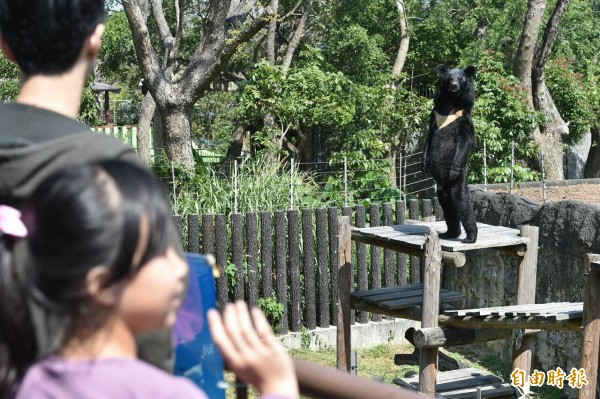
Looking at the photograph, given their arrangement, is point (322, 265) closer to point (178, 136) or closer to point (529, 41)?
point (178, 136)

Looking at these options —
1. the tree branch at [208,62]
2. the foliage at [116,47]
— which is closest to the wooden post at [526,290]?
the tree branch at [208,62]

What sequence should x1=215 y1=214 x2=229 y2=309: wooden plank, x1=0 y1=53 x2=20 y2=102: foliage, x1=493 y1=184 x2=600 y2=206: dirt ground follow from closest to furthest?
x1=215 y1=214 x2=229 y2=309: wooden plank → x1=493 y1=184 x2=600 y2=206: dirt ground → x1=0 y1=53 x2=20 y2=102: foliage

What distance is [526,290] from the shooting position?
23.9 feet

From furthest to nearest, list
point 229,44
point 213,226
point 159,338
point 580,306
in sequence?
point 229,44, point 213,226, point 580,306, point 159,338

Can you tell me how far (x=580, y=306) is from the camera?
635cm

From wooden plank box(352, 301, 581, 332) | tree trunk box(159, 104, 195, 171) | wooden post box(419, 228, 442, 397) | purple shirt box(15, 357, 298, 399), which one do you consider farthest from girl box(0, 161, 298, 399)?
tree trunk box(159, 104, 195, 171)

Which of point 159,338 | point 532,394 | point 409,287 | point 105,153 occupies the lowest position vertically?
point 532,394

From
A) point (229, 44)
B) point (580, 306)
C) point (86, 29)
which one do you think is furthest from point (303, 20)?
point (86, 29)

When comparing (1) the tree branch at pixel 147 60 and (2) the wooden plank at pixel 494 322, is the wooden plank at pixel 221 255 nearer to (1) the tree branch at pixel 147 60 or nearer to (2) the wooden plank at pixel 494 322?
(2) the wooden plank at pixel 494 322

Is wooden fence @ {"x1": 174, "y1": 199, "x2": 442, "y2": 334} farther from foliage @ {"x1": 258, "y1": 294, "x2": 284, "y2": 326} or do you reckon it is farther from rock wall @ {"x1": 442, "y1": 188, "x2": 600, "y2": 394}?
rock wall @ {"x1": 442, "y1": 188, "x2": 600, "y2": 394}

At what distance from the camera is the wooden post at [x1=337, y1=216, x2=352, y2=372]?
25.0 ft

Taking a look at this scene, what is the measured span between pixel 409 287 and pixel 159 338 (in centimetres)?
668

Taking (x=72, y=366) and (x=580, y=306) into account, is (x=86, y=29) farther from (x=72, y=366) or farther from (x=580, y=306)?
(x=580, y=306)

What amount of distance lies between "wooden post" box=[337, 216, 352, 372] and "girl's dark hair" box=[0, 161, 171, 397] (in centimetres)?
632
